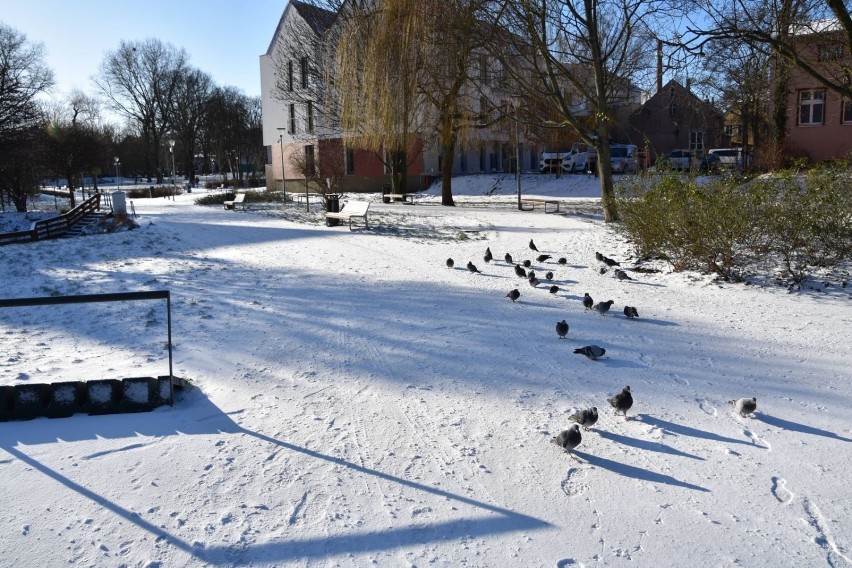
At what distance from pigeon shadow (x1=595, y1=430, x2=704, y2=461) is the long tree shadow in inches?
51.7

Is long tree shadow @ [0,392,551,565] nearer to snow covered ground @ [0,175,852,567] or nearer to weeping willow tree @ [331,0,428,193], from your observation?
snow covered ground @ [0,175,852,567]

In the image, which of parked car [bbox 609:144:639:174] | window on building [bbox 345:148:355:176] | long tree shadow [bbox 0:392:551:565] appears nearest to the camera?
long tree shadow [bbox 0:392:551:565]

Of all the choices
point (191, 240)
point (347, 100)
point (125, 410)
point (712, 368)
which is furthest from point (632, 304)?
point (347, 100)

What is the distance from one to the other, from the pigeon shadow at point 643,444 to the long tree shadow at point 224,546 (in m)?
1.31

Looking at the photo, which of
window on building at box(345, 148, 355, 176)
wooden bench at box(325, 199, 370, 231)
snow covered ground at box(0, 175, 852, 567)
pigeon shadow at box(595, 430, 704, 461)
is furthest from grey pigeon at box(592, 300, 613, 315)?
window on building at box(345, 148, 355, 176)

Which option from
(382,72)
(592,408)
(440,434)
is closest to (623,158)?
(382,72)

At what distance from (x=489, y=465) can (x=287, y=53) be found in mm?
37633

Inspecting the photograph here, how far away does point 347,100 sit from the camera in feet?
71.5

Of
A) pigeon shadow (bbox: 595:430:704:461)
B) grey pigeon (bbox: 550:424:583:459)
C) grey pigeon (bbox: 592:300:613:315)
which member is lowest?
pigeon shadow (bbox: 595:430:704:461)

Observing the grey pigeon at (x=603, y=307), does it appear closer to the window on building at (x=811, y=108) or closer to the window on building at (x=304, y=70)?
the window on building at (x=304, y=70)

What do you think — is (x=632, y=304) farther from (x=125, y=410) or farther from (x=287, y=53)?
(x=287, y=53)

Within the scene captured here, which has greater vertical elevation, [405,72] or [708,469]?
[405,72]

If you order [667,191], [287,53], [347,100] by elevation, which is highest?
[287,53]

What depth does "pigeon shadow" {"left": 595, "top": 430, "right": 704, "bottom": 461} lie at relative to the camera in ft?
14.9
